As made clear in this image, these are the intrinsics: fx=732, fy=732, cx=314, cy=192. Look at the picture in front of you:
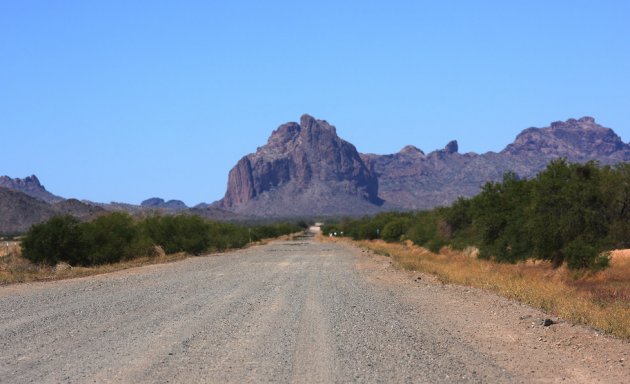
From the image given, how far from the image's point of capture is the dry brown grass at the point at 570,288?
1572 centimetres

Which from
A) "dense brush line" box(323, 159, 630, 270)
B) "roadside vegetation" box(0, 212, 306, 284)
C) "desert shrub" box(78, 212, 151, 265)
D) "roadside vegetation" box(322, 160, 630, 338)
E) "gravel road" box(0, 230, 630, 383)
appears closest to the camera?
"gravel road" box(0, 230, 630, 383)

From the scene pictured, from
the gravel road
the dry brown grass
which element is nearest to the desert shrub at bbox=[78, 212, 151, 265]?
the dry brown grass

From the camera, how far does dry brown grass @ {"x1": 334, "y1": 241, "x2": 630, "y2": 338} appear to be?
51.6 ft

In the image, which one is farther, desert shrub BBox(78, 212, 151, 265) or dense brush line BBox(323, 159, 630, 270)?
desert shrub BBox(78, 212, 151, 265)

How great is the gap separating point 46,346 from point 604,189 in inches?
1116

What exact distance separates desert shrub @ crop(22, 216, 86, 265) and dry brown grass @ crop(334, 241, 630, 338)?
19049 millimetres

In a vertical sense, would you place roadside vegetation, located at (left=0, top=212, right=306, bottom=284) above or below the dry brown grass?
above

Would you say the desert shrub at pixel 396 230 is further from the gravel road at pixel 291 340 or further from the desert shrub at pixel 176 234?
the gravel road at pixel 291 340

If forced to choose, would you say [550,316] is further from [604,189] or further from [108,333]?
[604,189]

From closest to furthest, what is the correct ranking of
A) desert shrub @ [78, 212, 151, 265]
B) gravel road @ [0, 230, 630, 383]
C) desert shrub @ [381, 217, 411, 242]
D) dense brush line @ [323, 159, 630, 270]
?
gravel road @ [0, 230, 630, 383], dense brush line @ [323, 159, 630, 270], desert shrub @ [78, 212, 151, 265], desert shrub @ [381, 217, 411, 242]

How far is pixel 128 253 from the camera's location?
50.0 meters

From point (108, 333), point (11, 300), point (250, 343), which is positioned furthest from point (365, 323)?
point (11, 300)

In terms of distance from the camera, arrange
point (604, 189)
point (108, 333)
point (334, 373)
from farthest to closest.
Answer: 1. point (604, 189)
2. point (108, 333)
3. point (334, 373)

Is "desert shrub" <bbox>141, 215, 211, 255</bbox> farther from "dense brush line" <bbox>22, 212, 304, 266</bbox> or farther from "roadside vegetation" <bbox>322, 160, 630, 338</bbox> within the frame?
"roadside vegetation" <bbox>322, 160, 630, 338</bbox>
